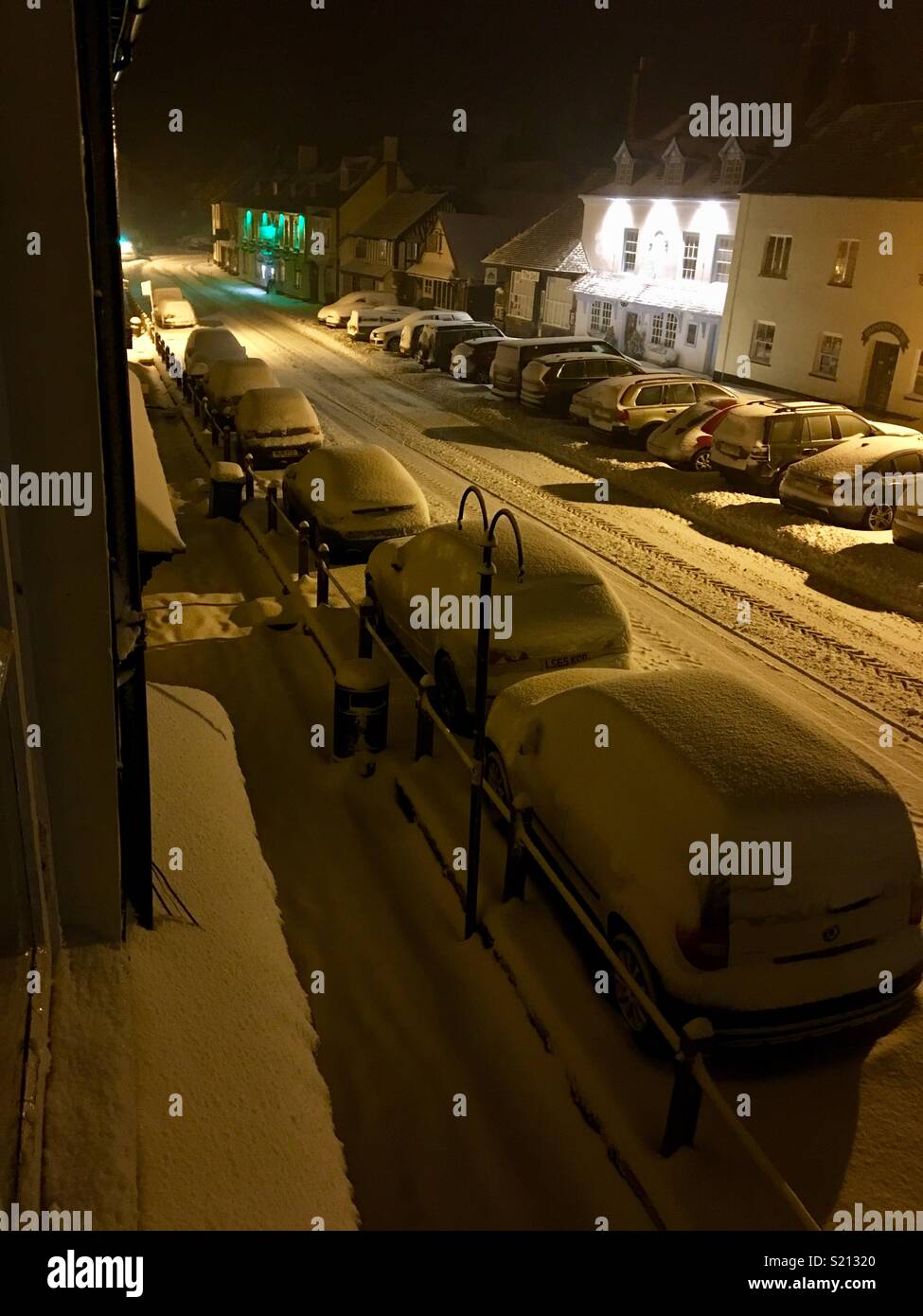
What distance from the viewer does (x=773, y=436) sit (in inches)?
704

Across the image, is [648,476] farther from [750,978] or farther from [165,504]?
[750,978]

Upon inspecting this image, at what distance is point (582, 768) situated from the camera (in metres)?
5.93

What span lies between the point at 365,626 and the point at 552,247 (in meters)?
37.2

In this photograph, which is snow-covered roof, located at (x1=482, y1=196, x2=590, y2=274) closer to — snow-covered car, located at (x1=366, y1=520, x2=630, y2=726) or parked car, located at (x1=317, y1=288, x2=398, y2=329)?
parked car, located at (x1=317, y1=288, x2=398, y2=329)

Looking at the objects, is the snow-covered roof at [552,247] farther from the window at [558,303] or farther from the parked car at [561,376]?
the parked car at [561,376]

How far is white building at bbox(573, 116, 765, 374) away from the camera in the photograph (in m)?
32.9

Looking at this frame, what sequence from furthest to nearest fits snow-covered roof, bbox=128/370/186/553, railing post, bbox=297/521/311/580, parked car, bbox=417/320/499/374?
parked car, bbox=417/320/499/374, railing post, bbox=297/521/311/580, snow-covered roof, bbox=128/370/186/553

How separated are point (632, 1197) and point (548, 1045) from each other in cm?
97

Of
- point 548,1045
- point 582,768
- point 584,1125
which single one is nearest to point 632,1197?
point 584,1125

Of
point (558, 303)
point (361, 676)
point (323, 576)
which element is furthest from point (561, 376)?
point (558, 303)

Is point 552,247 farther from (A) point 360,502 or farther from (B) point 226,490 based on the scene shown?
(A) point 360,502

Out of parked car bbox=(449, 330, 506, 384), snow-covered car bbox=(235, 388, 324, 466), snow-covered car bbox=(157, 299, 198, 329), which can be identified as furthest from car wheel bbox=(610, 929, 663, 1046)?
snow-covered car bbox=(157, 299, 198, 329)

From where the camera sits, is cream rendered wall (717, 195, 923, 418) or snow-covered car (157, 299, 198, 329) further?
snow-covered car (157, 299, 198, 329)

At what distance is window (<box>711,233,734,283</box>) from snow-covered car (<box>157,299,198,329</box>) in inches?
844
